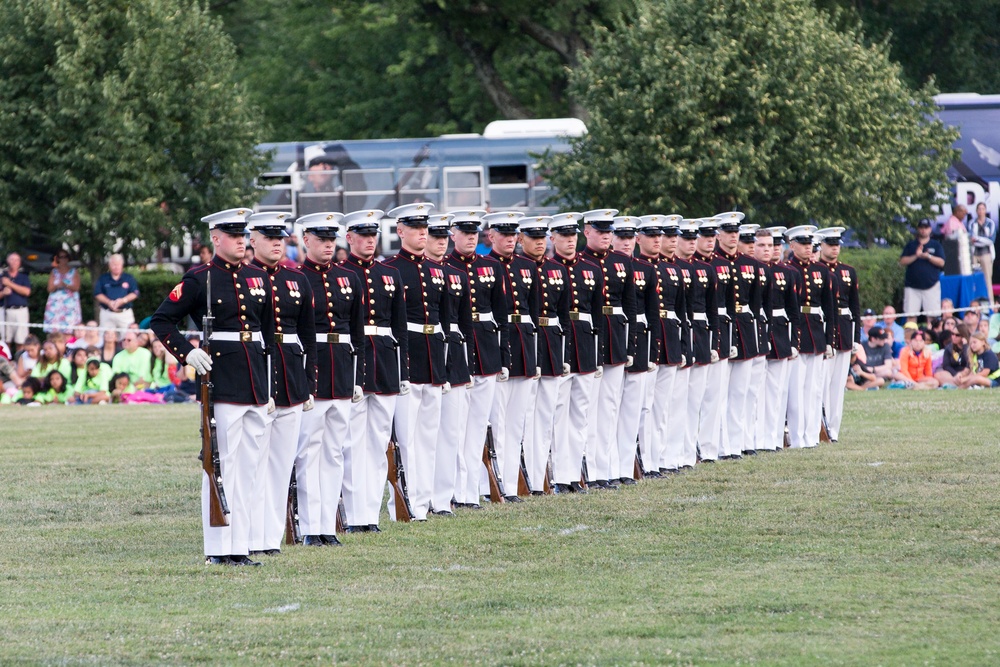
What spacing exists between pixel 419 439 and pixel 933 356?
1310cm

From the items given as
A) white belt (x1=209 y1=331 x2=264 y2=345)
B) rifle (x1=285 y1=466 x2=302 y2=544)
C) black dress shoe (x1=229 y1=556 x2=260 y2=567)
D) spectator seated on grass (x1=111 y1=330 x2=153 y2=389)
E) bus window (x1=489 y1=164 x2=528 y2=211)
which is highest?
bus window (x1=489 y1=164 x2=528 y2=211)

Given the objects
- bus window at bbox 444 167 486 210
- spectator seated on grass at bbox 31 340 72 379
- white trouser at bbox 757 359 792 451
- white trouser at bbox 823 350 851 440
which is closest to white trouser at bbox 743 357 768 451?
white trouser at bbox 757 359 792 451

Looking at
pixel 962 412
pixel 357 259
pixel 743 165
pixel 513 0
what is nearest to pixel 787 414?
pixel 962 412

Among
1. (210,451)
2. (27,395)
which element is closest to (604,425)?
(210,451)

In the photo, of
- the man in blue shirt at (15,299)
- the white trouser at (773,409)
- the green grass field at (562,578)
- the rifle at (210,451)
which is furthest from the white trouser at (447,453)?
the man in blue shirt at (15,299)

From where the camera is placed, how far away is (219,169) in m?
27.3

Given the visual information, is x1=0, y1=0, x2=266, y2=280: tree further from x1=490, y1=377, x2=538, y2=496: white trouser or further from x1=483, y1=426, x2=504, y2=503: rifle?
x1=483, y1=426, x2=504, y2=503: rifle

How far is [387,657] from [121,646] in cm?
121

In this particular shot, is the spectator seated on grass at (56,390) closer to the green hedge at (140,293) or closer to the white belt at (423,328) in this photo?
the green hedge at (140,293)

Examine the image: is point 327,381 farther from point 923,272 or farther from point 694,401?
point 923,272

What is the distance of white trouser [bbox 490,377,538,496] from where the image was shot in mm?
13469

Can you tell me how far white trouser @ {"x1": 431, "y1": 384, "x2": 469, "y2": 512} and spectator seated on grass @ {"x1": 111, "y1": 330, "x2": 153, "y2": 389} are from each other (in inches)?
475

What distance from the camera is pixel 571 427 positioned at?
14.1m

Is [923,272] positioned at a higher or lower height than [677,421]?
higher
